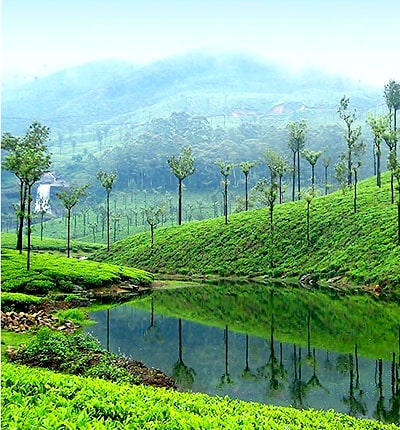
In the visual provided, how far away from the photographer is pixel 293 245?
80.7 meters

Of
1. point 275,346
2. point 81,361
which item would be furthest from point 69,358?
point 275,346

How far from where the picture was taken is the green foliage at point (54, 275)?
163ft

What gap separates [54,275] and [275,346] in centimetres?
3000

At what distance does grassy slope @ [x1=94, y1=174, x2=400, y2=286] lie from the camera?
221ft

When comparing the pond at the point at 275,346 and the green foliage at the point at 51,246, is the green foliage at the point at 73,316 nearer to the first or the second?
the pond at the point at 275,346

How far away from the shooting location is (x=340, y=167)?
336 feet

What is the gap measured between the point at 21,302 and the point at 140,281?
26124 millimetres

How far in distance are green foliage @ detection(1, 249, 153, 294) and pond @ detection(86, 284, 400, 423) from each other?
23.8ft

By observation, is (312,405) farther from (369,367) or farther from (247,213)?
(247,213)

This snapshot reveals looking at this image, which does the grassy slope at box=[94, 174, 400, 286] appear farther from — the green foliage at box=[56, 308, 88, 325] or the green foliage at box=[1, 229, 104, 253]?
the green foliage at box=[56, 308, 88, 325]

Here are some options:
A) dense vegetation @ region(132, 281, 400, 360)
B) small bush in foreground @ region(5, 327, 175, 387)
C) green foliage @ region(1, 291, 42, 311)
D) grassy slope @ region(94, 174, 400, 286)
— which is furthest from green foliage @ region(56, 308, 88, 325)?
grassy slope @ region(94, 174, 400, 286)

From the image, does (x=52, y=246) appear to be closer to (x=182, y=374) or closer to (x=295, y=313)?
(x=295, y=313)

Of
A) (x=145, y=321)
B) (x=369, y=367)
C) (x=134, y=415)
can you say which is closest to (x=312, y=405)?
(x=369, y=367)

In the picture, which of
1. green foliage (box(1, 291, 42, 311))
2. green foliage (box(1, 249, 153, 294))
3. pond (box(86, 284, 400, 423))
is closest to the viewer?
pond (box(86, 284, 400, 423))
